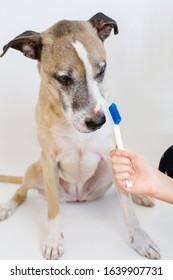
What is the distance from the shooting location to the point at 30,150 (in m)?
2.63

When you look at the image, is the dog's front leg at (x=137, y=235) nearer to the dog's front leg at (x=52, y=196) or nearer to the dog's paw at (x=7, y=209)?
the dog's front leg at (x=52, y=196)

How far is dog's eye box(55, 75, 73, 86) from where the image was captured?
172 cm

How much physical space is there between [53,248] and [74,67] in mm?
698

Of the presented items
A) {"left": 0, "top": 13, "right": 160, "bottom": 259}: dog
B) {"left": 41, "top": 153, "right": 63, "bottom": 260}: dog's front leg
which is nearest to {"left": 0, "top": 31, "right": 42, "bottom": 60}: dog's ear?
{"left": 0, "top": 13, "right": 160, "bottom": 259}: dog

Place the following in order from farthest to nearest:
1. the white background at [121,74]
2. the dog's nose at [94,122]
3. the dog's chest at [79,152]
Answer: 1. the white background at [121,74]
2. the dog's chest at [79,152]
3. the dog's nose at [94,122]

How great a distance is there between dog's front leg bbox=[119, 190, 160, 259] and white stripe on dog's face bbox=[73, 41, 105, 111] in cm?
42

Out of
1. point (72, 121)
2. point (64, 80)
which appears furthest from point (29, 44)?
point (72, 121)

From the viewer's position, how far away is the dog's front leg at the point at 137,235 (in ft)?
6.04

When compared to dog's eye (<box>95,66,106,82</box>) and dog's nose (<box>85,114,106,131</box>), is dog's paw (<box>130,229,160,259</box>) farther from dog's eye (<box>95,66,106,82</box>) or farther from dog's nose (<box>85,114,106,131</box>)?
dog's eye (<box>95,66,106,82</box>)

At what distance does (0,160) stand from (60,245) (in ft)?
2.80

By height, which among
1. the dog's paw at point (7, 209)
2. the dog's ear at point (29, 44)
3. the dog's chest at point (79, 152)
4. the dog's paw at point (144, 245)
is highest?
the dog's ear at point (29, 44)

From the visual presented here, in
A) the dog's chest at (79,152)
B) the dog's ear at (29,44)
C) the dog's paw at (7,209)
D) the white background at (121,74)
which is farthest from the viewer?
the white background at (121,74)

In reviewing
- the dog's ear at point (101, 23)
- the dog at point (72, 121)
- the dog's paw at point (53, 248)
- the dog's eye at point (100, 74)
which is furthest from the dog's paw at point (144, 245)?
the dog's ear at point (101, 23)

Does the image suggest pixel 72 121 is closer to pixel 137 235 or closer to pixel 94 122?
pixel 94 122
